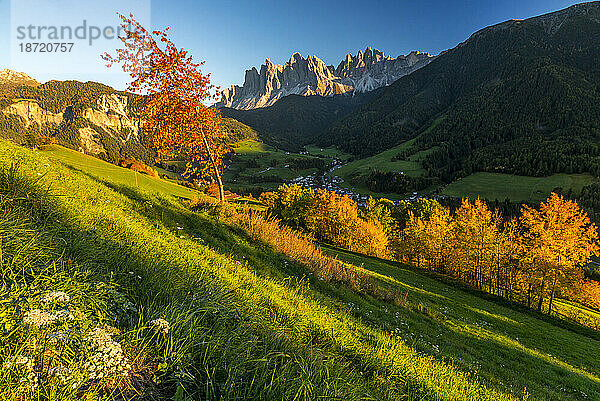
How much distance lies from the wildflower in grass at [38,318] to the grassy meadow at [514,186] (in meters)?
201

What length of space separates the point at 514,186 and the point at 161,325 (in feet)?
729

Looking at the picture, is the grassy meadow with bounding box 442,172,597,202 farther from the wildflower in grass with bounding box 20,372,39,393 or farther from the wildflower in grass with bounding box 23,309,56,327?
the wildflower in grass with bounding box 20,372,39,393

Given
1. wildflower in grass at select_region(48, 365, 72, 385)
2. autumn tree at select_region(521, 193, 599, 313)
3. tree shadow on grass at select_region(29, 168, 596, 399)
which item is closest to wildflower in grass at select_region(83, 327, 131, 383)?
wildflower in grass at select_region(48, 365, 72, 385)

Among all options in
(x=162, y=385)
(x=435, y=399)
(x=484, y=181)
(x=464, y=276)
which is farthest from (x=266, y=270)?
(x=484, y=181)

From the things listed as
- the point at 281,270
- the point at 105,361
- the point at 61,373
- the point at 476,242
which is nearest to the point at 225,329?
the point at 105,361

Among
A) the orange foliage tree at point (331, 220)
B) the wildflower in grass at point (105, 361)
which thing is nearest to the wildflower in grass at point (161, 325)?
the wildflower in grass at point (105, 361)

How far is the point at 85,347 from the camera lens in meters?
2.12

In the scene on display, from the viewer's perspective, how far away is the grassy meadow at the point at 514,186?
6216 inches

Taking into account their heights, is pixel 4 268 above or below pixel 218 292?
above

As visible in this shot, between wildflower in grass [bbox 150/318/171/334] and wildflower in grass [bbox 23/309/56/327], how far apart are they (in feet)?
2.69

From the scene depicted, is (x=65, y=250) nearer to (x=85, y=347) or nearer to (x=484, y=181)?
(x=85, y=347)

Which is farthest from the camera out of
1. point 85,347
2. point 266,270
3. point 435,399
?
point 266,270

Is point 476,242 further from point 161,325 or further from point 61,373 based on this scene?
point 61,373

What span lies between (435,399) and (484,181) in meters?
223
